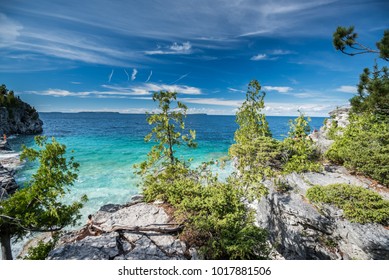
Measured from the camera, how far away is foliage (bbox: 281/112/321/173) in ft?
31.3

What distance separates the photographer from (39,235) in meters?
10.4

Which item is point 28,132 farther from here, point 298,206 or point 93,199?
point 298,206

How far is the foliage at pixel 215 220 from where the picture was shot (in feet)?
13.2

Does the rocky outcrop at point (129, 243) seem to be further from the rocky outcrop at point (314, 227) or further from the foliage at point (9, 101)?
the foliage at point (9, 101)

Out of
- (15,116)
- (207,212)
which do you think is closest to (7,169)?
(207,212)

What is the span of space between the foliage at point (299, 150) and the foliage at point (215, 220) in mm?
5504

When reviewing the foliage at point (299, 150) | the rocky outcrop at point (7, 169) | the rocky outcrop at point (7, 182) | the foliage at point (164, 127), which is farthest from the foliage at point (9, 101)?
the foliage at point (299, 150)

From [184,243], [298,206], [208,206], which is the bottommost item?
[298,206]

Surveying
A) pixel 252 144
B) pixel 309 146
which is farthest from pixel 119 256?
pixel 309 146

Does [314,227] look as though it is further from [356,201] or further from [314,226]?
[356,201]

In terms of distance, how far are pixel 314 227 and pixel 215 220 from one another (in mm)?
4671

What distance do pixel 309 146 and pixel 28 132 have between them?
73.5m

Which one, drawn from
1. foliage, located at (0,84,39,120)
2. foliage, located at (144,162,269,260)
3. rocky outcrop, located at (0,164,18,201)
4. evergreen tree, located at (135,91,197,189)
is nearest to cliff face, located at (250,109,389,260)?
foliage, located at (144,162,269,260)
